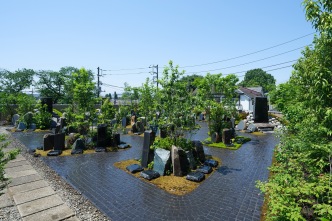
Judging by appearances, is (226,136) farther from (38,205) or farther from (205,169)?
(38,205)

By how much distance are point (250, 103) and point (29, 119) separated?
142 feet

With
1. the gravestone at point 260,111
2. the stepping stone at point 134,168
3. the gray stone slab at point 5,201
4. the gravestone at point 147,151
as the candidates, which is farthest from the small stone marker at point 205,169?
the gravestone at point 260,111

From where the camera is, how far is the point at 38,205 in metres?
6.54

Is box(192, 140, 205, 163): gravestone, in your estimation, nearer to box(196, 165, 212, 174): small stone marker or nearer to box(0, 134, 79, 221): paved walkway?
box(196, 165, 212, 174): small stone marker

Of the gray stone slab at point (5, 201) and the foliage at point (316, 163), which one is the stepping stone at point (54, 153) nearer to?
the gray stone slab at point (5, 201)

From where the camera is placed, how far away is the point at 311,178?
527cm

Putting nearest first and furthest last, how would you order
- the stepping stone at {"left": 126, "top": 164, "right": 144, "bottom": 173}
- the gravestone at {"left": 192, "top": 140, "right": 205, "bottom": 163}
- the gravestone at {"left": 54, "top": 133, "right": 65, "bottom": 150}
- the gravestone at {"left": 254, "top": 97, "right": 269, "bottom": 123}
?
the stepping stone at {"left": 126, "top": 164, "right": 144, "bottom": 173} → the gravestone at {"left": 192, "top": 140, "right": 205, "bottom": 163} → the gravestone at {"left": 54, "top": 133, "right": 65, "bottom": 150} → the gravestone at {"left": 254, "top": 97, "right": 269, "bottom": 123}

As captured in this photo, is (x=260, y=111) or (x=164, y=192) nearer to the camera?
(x=164, y=192)

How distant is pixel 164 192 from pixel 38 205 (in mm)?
4001

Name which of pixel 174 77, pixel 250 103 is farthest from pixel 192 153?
pixel 250 103

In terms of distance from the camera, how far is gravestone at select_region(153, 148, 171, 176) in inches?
370

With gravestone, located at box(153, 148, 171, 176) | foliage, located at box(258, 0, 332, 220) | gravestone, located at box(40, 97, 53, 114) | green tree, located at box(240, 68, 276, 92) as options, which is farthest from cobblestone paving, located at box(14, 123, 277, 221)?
green tree, located at box(240, 68, 276, 92)

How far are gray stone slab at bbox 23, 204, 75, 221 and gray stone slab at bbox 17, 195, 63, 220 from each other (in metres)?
0.11

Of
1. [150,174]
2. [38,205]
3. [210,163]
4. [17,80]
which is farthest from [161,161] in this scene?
[17,80]
